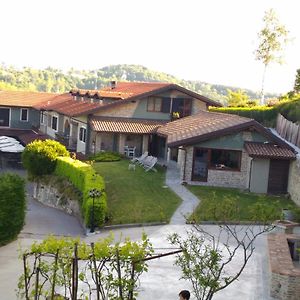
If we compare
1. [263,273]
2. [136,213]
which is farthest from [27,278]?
[136,213]

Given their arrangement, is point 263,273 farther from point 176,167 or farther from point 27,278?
point 176,167

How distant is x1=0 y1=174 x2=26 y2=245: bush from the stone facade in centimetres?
983

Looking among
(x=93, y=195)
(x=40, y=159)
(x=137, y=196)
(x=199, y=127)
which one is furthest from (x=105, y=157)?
(x=93, y=195)

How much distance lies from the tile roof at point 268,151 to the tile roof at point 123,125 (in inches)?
436

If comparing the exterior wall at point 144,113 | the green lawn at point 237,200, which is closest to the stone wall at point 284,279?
the green lawn at point 237,200

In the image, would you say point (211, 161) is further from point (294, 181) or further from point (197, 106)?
point (197, 106)

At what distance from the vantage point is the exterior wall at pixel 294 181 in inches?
1062

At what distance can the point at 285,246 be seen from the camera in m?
18.0

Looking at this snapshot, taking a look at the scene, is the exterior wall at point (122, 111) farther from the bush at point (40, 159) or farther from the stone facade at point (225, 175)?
the stone facade at point (225, 175)

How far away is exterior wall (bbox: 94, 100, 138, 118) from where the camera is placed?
41.2m

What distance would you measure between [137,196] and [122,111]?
14.9 metres

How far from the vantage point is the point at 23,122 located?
A: 55.2m

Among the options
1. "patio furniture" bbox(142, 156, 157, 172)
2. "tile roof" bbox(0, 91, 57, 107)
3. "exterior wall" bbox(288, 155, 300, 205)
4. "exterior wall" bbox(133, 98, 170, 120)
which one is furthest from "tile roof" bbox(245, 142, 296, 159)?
"tile roof" bbox(0, 91, 57, 107)

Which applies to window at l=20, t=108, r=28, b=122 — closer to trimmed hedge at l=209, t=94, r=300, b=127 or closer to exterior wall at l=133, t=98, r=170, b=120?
exterior wall at l=133, t=98, r=170, b=120
